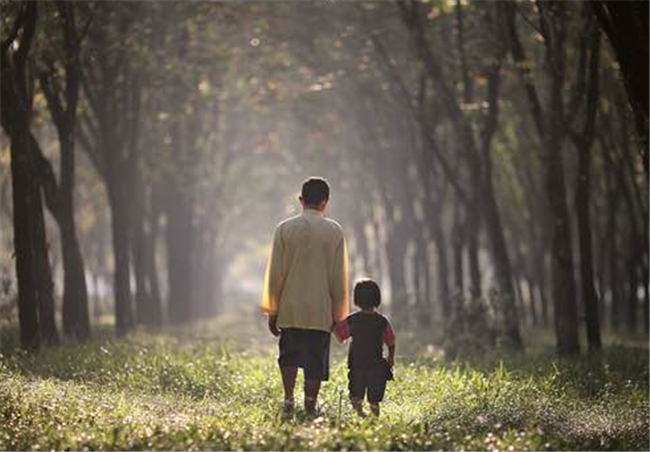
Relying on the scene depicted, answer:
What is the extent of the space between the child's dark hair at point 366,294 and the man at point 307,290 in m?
0.13

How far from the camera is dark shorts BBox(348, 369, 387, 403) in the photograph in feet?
34.0

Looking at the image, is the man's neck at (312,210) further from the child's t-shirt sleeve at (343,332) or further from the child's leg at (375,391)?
the child's leg at (375,391)

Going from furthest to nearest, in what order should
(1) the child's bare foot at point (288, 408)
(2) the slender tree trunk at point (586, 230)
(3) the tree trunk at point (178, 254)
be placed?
(3) the tree trunk at point (178, 254)
(2) the slender tree trunk at point (586, 230)
(1) the child's bare foot at point (288, 408)

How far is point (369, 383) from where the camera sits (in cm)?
1040

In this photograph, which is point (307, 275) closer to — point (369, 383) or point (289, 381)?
point (289, 381)

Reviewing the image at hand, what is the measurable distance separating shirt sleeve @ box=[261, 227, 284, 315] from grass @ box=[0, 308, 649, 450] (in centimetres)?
94

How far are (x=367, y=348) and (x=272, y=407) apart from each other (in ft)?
3.85

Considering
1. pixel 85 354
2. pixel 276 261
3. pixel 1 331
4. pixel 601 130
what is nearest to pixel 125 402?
pixel 276 261

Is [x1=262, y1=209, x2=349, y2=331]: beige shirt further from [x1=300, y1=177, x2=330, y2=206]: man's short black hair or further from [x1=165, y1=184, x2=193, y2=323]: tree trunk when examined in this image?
[x1=165, y1=184, x2=193, y2=323]: tree trunk

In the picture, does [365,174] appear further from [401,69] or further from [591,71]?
[591,71]

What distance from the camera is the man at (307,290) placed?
1030 cm

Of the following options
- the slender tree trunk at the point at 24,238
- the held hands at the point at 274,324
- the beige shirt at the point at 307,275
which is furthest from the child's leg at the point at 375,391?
the slender tree trunk at the point at 24,238

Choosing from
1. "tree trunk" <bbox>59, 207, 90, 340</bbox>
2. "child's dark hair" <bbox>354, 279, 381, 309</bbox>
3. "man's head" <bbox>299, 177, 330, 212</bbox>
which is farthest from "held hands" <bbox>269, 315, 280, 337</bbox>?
"tree trunk" <bbox>59, 207, 90, 340</bbox>

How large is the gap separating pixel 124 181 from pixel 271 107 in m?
12.4
